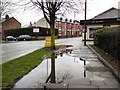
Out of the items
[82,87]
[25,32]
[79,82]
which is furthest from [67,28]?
[82,87]

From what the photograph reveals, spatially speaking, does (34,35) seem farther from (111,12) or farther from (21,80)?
(21,80)

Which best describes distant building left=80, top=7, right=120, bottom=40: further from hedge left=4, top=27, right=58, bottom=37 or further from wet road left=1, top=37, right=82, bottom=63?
hedge left=4, top=27, right=58, bottom=37

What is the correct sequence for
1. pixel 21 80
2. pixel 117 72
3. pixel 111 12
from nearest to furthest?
pixel 21 80 < pixel 117 72 < pixel 111 12

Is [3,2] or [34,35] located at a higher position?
[3,2]

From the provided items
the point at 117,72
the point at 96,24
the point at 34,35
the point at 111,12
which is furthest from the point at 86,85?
the point at 34,35

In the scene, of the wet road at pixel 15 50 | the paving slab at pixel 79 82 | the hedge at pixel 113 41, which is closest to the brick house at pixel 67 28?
the wet road at pixel 15 50

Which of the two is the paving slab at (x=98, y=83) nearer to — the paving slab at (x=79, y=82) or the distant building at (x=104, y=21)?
the paving slab at (x=79, y=82)

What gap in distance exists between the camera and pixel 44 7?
60.7 ft

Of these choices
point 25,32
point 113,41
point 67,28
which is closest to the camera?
point 113,41

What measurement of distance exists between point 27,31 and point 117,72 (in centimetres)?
5405

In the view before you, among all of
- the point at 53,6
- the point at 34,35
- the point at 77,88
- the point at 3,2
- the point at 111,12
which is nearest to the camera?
the point at 77,88

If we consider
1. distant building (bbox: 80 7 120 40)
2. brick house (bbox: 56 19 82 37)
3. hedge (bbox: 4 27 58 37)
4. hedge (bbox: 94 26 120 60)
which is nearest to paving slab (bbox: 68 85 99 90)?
hedge (bbox: 94 26 120 60)

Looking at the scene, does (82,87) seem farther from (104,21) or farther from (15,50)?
(104,21)

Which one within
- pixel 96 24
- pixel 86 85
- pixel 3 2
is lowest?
pixel 86 85
